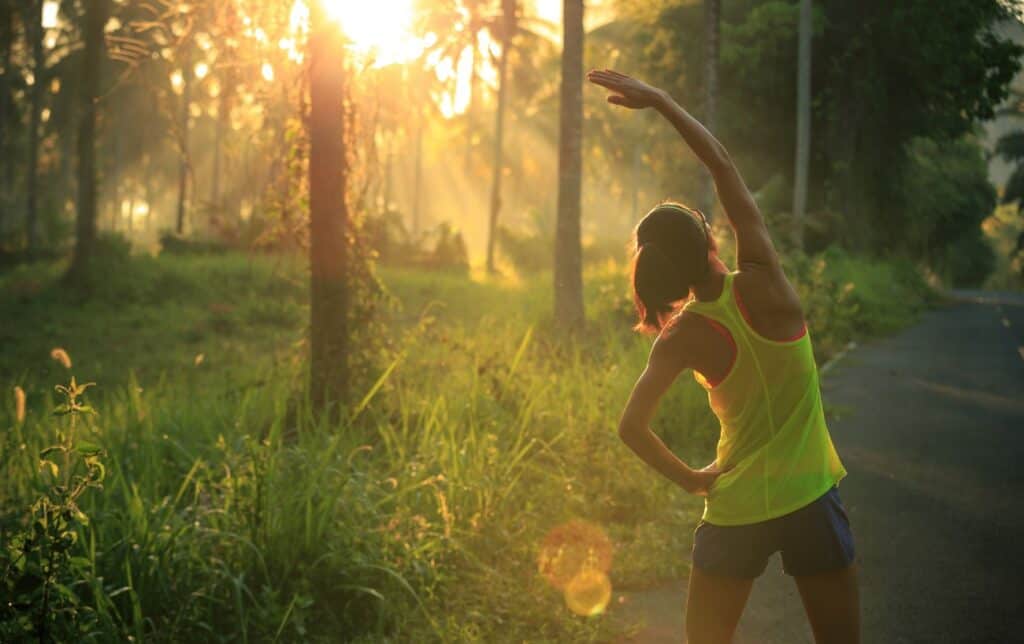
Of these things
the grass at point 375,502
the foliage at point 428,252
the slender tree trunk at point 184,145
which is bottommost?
the grass at point 375,502

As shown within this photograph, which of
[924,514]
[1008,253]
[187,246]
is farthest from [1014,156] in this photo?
[924,514]

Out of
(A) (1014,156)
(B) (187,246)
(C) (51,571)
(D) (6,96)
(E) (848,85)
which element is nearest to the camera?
(C) (51,571)

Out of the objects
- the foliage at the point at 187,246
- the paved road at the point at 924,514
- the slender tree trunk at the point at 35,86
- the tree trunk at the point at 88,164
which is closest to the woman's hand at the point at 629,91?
the paved road at the point at 924,514

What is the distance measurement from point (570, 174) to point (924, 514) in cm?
798

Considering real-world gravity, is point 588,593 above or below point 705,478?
below

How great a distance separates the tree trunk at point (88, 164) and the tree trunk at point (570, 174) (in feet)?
53.3

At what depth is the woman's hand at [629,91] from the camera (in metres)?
2.83

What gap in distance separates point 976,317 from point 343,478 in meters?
26.6

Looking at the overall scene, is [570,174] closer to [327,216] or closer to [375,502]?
[327,216]

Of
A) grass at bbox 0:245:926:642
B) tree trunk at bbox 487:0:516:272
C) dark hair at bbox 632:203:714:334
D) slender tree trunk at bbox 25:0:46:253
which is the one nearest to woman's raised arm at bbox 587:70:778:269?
dark hair at bbox 632:203:714:334

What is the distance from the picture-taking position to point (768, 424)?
2.85m

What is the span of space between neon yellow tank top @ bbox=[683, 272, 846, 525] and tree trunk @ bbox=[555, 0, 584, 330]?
437 inches

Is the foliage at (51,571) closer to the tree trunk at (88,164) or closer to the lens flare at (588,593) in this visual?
the lens flare at (588,593)

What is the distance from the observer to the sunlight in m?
8.66
